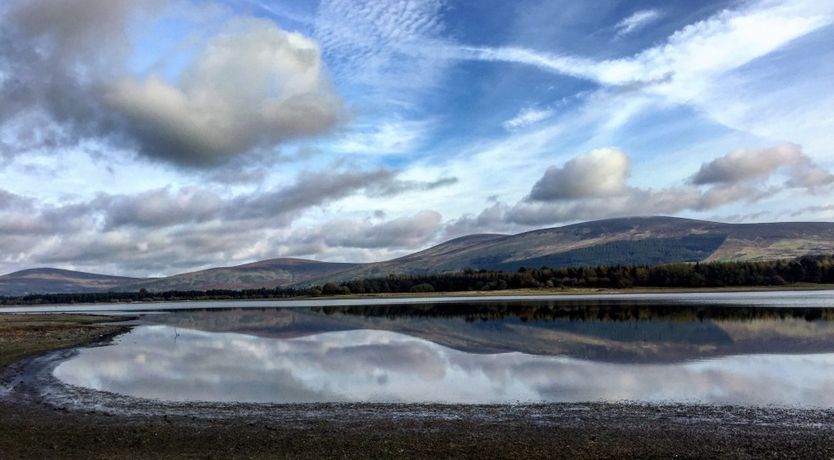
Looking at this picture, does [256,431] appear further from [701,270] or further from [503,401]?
[701,270]

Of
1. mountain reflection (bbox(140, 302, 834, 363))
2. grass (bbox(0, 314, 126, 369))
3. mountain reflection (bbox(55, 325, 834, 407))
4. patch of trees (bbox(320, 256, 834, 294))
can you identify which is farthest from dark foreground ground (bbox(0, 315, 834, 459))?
patch of trees (bbox(320, 256, 834, 294))

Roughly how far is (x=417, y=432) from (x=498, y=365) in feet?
55.4

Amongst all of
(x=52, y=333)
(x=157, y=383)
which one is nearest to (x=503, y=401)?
(x=157, y=383)

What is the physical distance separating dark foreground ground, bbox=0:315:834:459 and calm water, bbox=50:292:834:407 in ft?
9.88

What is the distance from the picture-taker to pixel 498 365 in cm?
3428

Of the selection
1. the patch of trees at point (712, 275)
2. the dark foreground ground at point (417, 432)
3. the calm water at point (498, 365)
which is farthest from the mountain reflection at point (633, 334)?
the patch of trees at point (712, 275)

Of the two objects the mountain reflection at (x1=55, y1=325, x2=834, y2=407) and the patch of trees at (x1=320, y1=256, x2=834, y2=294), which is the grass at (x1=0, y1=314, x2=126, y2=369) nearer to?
the mountain reflection at (x1=55, y1=325, x2=834, y2=407)

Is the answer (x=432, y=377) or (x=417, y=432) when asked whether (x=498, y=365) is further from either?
(x=417, y=432)

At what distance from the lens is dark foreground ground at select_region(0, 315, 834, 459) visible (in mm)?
15672

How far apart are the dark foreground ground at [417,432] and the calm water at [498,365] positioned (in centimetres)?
301

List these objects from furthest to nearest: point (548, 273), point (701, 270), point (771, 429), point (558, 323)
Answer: point (548, 273)
point (701, 270)
point (558, 323)
point (771, 429)

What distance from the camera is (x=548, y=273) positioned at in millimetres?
199625

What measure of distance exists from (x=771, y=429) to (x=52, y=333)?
69.8 metres

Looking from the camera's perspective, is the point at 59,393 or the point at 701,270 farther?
the point at 701,270
